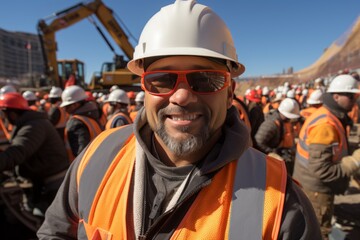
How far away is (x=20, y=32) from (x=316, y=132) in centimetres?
11105

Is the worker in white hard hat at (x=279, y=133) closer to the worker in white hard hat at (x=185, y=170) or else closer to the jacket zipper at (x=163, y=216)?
the worker in white hard hat at (x=185, y=170)

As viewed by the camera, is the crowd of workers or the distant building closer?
the crowd of workers

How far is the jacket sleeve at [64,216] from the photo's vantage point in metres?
Answer: 1.51

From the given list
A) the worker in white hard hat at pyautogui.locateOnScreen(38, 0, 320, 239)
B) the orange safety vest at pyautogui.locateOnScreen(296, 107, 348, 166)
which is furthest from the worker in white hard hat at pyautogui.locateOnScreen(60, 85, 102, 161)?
the orange safety vest at pyautogui.locateOnScreen(296, 107, 348, 166)

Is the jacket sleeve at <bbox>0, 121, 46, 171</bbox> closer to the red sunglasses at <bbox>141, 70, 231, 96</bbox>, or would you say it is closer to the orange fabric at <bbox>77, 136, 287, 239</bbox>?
the orange fabric at <bbox>77, 136, 287, 239</bbox>

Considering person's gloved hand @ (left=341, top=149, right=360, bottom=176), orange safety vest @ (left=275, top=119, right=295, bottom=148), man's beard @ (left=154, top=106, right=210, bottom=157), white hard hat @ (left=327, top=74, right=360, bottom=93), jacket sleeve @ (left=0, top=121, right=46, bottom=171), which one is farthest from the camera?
orange safety vest @ (left=275, top=119, right=295, bottom=148)

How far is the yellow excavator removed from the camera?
1653 cm

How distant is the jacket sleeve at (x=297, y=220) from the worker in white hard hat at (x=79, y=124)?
10.6 ft

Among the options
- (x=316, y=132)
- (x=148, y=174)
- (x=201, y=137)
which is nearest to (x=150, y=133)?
(x=148, y=174)

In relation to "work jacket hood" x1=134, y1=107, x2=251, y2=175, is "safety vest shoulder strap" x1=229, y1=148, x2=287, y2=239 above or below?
below

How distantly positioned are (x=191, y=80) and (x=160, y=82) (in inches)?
6.4

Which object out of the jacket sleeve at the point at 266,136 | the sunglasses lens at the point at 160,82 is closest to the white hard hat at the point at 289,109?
the jacket sleeve at the point at 266,136

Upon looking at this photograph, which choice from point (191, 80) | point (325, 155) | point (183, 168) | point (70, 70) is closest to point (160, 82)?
point (191, 80)

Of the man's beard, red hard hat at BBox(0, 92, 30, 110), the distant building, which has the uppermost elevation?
the distant building
